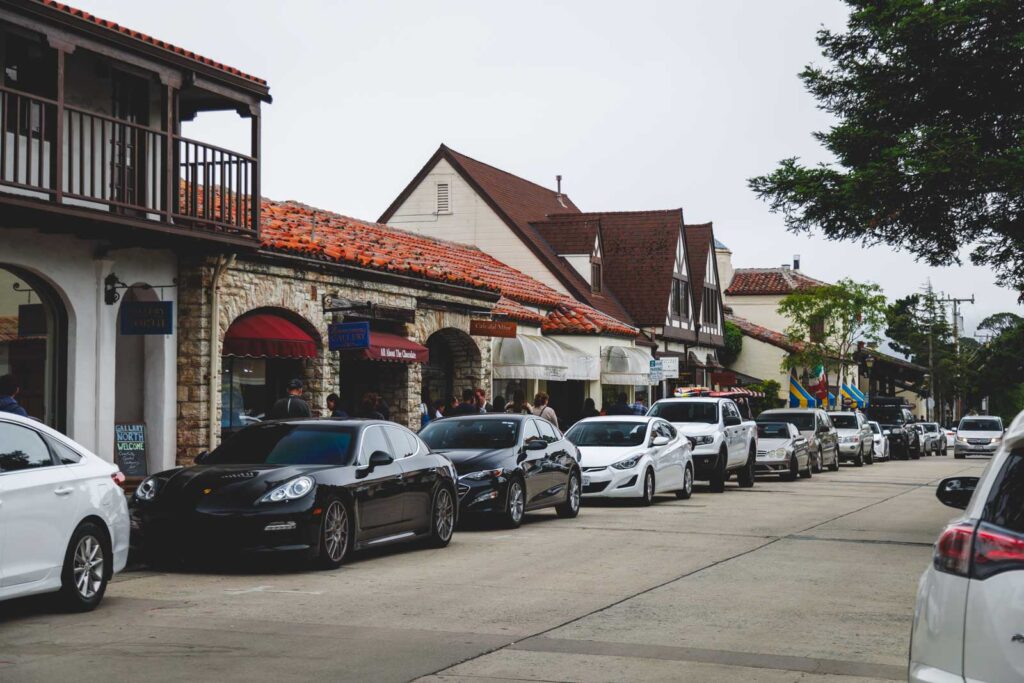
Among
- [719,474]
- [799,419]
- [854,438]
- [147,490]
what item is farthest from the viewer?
[854,438]

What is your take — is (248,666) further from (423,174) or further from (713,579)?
(423,174)

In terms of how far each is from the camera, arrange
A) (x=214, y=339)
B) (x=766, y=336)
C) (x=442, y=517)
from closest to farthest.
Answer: (x=442, y=517) → (x=214, y=339) → (x=766, y=336)

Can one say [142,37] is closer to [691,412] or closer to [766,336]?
[691,412]

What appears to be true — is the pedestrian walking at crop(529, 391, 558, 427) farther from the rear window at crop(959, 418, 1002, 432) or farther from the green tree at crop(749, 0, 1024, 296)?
the rear window at crop(959, 418, 1002, 432)

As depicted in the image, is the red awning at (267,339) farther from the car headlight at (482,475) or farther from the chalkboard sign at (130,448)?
the car headlight at (482,475)

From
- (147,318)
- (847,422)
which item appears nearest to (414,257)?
(147,318)

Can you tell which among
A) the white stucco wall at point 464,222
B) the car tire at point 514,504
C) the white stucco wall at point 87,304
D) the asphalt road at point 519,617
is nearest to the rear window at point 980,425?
the white stucco wall at point 464,222

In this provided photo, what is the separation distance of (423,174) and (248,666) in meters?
39.2

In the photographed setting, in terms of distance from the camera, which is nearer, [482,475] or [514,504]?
[482,475]

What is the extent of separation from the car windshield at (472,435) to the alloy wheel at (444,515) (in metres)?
2.74

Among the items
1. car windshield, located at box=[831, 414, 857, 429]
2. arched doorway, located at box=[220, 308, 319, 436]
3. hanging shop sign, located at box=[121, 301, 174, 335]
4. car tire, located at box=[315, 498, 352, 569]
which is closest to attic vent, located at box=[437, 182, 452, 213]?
car windshield, located at box=[831, 414, 857, 429]

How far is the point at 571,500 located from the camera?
20.0 meters

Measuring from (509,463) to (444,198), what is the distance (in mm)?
29407

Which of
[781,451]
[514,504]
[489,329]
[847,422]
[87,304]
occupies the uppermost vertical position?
[489,329]
